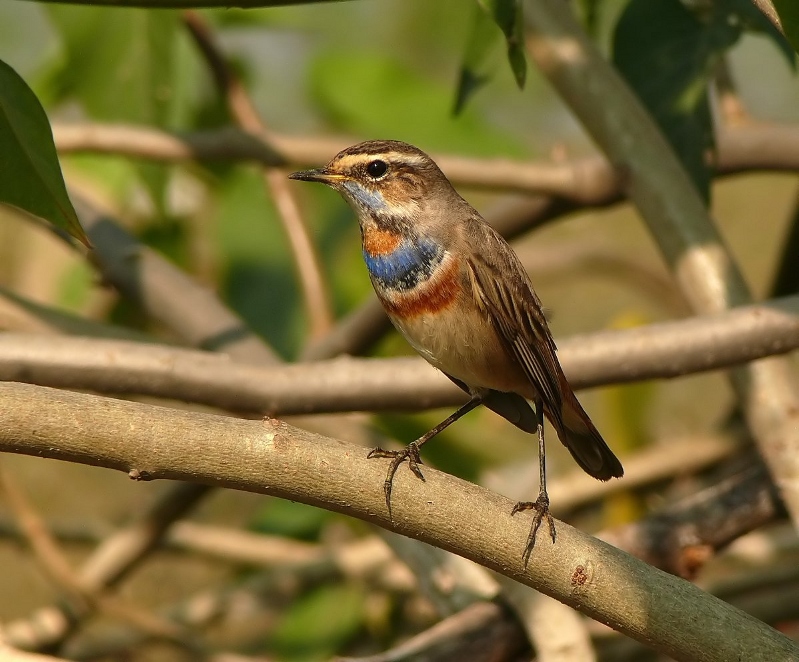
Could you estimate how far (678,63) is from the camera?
11.8 feet

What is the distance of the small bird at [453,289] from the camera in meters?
2.97

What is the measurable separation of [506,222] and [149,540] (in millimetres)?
1956

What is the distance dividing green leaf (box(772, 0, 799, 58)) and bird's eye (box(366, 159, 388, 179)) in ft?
5.03

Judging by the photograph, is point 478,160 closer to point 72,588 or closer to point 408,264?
point 408,264

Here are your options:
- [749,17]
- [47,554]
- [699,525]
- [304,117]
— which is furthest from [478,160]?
[304,117]

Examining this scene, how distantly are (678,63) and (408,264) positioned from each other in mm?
1259

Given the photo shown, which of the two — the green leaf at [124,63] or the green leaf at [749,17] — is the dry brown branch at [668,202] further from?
the green leaf at [124,63]

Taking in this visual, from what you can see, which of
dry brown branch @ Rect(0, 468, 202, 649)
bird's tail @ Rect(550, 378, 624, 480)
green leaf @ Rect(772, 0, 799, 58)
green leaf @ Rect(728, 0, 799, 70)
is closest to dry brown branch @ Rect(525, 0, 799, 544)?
green leaf @ Rect(728, 0, 799, 70)

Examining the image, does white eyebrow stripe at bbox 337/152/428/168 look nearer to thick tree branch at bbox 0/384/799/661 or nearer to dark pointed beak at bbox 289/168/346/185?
dark pointed beak at bbox 289/168/346/185


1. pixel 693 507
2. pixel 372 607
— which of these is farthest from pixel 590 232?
pixel 693 507

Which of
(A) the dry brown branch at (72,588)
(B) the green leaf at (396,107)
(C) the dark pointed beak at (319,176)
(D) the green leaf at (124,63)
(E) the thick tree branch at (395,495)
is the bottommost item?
(E) the thick tree branch at (395,495)

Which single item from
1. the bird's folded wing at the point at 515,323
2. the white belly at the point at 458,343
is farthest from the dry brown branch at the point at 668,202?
the white belly at the point at 458,343

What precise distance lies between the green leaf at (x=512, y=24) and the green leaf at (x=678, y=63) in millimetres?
1284

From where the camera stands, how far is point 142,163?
13.7 feet
